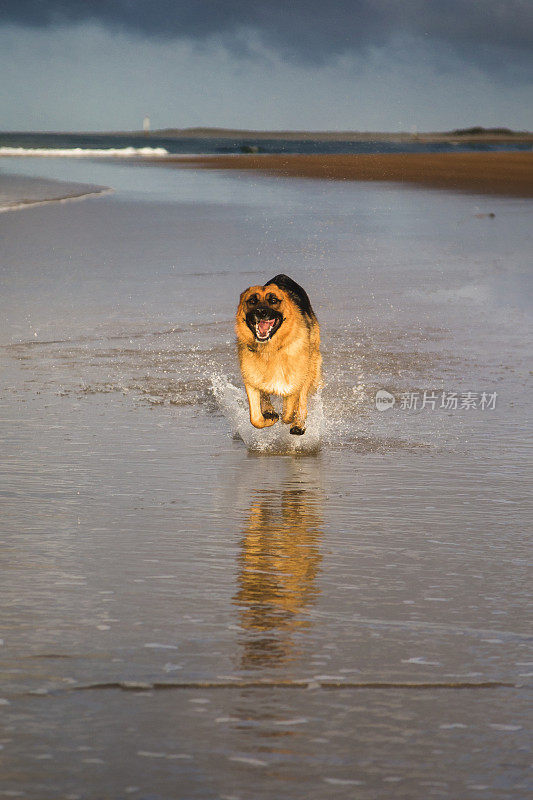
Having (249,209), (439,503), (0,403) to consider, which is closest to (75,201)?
(249,209)

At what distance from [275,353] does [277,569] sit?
2541 millimetres

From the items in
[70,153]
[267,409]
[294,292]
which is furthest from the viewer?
[70,153]

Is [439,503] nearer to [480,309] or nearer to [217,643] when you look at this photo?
[217,643]

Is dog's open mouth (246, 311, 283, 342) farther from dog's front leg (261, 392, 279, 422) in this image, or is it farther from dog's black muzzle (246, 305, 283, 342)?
dog's front leg (261, 392, 279, 422)

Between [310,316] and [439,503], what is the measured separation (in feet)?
6.79

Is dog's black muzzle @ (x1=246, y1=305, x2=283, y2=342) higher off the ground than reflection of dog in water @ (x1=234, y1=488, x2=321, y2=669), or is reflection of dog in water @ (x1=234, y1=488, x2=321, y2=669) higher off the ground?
dog's black muzzle @ (x1=246, y1=305, x2=283, y2=342)

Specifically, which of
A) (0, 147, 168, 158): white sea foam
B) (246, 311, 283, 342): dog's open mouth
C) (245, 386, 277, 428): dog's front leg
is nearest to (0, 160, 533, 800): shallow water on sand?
(245, 386, 277, 428): dog's front leg

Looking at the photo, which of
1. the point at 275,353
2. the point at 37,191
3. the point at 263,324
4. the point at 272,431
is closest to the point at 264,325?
the point at 263,324

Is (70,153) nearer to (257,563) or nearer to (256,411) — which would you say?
(256,411)

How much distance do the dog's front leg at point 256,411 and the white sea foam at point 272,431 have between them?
0.09 m

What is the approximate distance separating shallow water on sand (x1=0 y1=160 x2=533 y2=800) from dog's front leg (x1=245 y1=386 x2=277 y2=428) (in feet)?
0.46

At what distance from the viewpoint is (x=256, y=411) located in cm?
711

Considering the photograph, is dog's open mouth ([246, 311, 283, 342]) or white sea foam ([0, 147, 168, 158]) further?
white sea foam ([0, 147, 168, 158])

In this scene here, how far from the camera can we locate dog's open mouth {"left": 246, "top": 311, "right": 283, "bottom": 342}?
693cm
